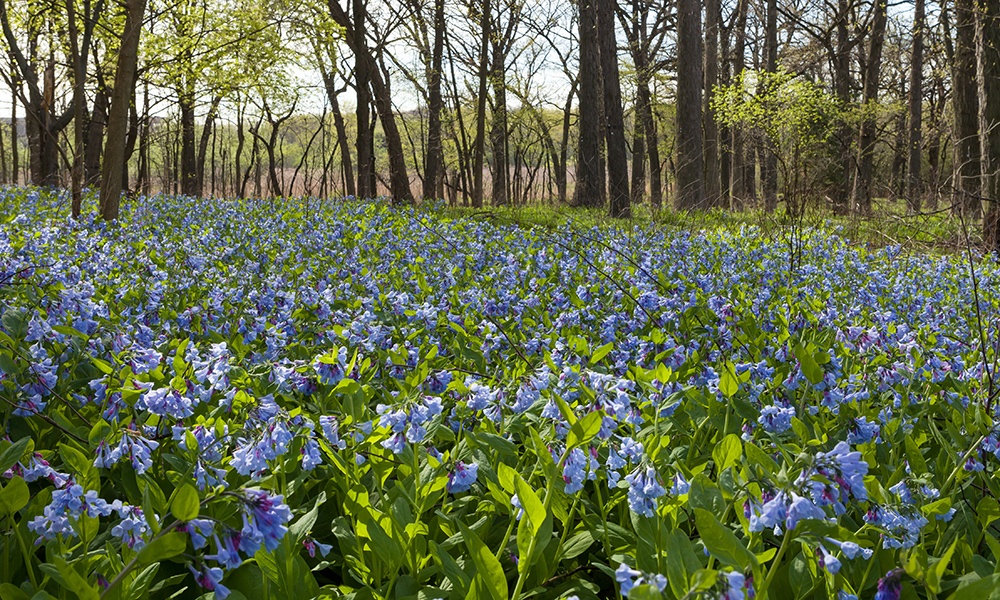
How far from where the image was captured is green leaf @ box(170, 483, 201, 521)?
3.28 feet

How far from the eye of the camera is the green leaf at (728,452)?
159 cm

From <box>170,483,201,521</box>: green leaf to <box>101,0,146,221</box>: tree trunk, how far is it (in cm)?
690

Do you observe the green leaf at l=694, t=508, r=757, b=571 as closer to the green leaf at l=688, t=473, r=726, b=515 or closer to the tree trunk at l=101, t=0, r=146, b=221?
the green leaf at l=688, t=473, r=726, b=515

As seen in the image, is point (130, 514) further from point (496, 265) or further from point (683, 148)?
point (683, 148)

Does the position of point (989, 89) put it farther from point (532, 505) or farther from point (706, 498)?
point (532, 505)

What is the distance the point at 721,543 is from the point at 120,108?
7320 millimetres

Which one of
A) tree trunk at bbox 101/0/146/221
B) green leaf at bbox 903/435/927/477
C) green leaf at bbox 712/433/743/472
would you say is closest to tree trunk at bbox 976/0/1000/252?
green leaf at bbox 903/435/927/477

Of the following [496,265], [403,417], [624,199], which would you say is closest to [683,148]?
[624,199]

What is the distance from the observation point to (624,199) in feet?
36.7

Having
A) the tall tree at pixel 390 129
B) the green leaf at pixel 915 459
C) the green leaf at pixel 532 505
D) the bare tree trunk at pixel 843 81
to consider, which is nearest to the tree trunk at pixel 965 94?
the tall tree at pixel 390 129

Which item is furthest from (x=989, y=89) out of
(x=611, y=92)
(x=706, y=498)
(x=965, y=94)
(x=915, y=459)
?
(x=706, y=498)

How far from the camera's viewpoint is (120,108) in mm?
6809

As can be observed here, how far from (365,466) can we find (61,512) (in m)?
0.74

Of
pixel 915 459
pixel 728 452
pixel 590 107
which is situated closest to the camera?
pixel 728 452
